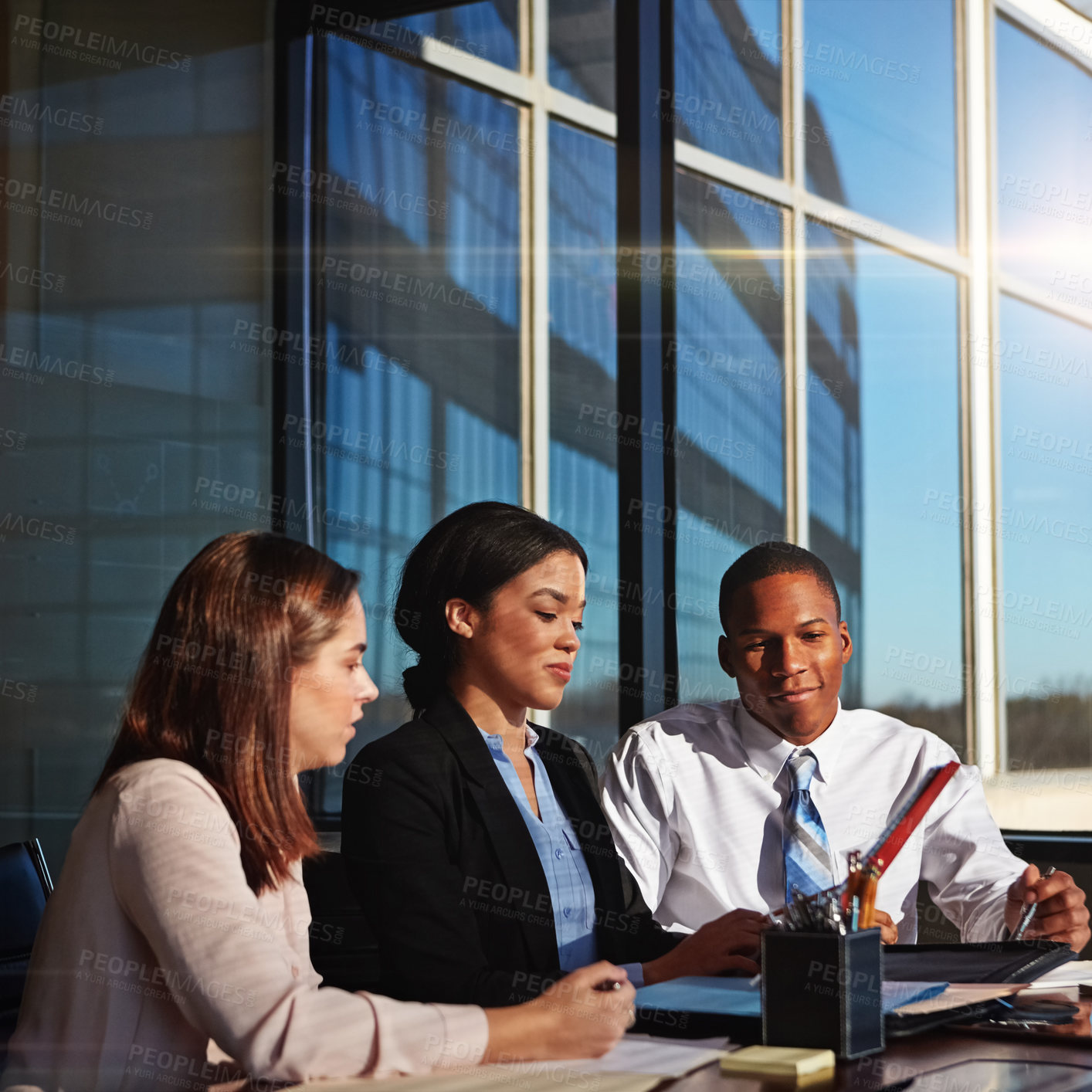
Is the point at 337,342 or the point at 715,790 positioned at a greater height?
the point at 337,342

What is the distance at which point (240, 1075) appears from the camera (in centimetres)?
126

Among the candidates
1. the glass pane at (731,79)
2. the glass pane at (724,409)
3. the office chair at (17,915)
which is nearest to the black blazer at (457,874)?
the office chair at (17,915)

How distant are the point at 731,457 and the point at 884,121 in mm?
1057

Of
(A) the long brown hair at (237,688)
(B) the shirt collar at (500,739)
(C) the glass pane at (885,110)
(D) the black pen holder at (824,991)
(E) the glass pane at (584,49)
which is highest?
(E) the glass pane at (584,49)

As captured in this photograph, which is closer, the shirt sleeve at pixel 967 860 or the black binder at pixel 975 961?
the black binder at pixel 975 961

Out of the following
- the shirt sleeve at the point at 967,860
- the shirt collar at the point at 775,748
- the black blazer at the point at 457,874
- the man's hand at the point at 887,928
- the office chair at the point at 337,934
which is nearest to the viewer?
the black blazer at the point at 457,874

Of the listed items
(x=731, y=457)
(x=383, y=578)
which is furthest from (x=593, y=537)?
(x=383, y=578)

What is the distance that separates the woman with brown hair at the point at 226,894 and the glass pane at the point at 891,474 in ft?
7.17

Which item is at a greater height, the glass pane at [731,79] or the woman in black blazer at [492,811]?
the glass pane at [731,79]

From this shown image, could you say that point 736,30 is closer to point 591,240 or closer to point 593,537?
point 591,240

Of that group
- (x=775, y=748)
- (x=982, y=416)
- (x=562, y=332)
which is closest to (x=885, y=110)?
(x=982, y=416)

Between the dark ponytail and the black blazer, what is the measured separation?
0.36ft

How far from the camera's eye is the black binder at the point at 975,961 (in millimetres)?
1457

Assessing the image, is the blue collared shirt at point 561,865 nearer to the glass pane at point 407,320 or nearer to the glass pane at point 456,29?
the glass pane at point 407,320
